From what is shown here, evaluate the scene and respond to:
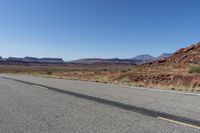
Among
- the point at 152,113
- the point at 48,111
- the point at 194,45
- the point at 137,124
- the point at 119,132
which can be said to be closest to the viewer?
the point at 119,132

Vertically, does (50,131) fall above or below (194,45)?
below

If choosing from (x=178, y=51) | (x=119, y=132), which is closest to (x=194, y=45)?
(x=178, y=51)

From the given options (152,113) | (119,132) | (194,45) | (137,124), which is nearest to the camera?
(119,132)

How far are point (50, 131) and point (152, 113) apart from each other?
312 cm

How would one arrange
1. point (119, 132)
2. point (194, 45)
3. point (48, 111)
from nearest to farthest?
point (119, 132), point (48, 111), point (194, 45)

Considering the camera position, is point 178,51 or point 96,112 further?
point 178,51

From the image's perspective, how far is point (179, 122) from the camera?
6820 mm

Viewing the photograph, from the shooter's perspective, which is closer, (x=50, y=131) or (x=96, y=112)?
(x=50, y=131)

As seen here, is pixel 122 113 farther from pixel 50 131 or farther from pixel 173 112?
pixel 50 131

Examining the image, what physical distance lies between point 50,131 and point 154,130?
2175 millimetres

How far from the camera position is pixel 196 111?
8305 mm

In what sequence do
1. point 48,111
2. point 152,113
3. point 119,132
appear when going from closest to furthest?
point 119,132, point 152,113, point 48,111

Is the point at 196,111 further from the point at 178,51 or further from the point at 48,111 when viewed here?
the point at 178,51

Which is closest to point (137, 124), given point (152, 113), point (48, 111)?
point (152, 113)
